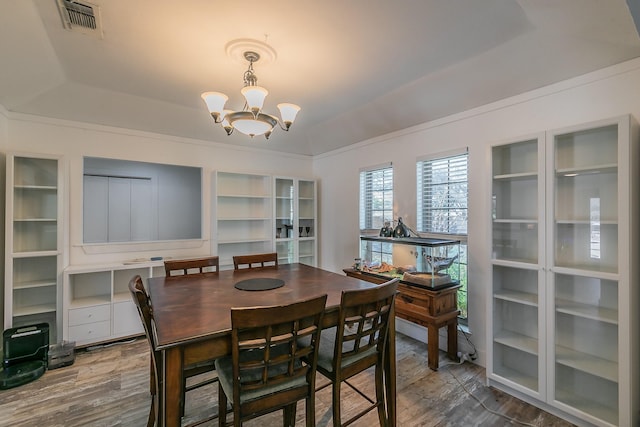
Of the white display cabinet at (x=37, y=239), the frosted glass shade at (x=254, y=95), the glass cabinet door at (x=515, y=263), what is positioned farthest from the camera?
the white display cabinet at (x=37, y=239)

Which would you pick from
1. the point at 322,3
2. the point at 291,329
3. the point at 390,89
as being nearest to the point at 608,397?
the point at 291,329

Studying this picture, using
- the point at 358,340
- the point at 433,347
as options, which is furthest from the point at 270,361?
the point at 433,347

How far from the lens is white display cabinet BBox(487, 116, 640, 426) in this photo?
1.78 meters

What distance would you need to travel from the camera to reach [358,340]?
1.64 m

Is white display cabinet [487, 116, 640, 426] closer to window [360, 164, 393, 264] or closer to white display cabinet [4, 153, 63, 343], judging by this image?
window [360, 164, 393, 264]

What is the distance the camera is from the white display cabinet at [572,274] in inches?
70.2

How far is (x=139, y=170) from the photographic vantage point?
3.64 meters

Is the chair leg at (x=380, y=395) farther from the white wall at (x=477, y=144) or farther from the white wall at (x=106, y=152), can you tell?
the white wall at (x=106, y=152)

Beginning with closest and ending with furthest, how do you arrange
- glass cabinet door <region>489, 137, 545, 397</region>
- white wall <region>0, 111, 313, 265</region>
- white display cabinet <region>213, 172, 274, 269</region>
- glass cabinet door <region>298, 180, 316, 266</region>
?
glass cabinet door <region>489, 137, 545, 397</region>
white wall <region>0, 111, 313, 265</region>
white display cabinet <region>213, 172, 274, 269</region>
glass cabinet door <region>298, 180, 316, 266</region>

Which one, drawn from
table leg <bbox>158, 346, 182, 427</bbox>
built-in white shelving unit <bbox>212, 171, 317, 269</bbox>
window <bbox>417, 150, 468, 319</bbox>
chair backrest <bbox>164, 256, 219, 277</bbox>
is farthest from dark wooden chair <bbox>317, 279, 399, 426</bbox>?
built-in white shelving unit <bbox>212, 171, 317, 269</bbox>

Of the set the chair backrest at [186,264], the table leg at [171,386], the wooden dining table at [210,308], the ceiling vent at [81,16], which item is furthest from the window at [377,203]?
the ceiling vent at [81,16]

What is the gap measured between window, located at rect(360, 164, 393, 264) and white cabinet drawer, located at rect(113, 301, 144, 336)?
286cm

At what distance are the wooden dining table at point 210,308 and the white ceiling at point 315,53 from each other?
177cm

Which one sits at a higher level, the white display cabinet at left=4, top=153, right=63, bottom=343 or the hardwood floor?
the white display cabinet at left=4, top=153, right=63, bottom=343
